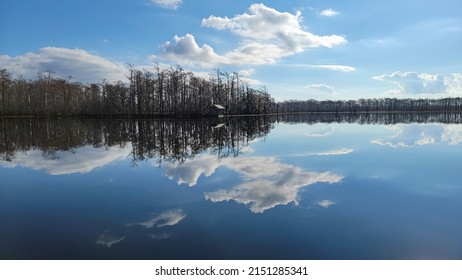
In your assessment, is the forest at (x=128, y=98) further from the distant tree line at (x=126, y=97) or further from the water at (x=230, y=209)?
the water at (x=230, y=209)

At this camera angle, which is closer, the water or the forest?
the water

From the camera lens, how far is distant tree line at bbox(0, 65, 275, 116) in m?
88.8

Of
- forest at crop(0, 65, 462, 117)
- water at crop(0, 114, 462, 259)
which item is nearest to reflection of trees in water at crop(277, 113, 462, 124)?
forest at crop(0, 65, 462, 117)

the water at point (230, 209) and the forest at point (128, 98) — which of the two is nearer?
the water at point (230, 209)

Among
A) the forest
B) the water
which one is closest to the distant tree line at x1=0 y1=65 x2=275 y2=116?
the forest

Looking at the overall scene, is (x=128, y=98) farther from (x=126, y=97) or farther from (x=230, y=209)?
(x=230, y=209)

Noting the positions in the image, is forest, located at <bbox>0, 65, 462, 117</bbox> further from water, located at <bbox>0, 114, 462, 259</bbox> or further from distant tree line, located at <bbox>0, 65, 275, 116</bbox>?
water, located at <bbox>0, 114, 462, 259</bbox>

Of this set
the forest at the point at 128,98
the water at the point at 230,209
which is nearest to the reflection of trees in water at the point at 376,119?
the forest at the point at 128,98

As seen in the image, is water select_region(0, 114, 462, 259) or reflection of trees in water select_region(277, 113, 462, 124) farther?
reflection of trees in water select_region(277, 113, 462, 124)

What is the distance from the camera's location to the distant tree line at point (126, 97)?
88.8m

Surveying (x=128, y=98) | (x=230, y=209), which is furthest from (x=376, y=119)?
(x=230, y=209)

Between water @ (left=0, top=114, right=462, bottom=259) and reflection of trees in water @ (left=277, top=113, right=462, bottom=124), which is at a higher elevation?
reflection of trees in water @ (left=277, top=113, right=462, bottom=124)
